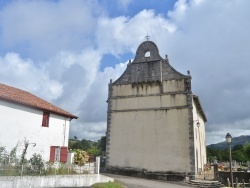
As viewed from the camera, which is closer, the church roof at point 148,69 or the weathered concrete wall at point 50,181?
the weathered concrete wall at point 50,181

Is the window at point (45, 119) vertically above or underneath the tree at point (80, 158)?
above

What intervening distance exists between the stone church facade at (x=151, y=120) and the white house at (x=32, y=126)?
7135 millimetres

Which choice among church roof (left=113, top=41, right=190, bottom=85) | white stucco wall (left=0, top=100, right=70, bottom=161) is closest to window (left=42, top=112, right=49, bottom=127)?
white stucco wall (left=0, top=100, right=70, bottom=161)

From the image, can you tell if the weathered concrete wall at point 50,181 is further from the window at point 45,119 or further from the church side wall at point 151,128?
the church side wall at point 151,128

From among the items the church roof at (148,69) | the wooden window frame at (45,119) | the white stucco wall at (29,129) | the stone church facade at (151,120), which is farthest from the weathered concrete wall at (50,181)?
the church roof at (148,69)

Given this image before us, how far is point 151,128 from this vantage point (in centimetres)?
2811

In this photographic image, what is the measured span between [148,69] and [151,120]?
5651 mm

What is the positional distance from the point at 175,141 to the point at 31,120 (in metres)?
13.7

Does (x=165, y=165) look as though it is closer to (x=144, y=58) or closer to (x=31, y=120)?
(x=144, y=58)

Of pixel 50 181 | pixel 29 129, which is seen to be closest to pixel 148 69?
pixel 29 129

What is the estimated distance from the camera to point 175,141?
2678cm

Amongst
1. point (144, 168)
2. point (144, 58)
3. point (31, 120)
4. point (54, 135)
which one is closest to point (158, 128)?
point (144, 168)

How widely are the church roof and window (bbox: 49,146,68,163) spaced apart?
36.9 feet

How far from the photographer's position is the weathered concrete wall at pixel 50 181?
576 inches
